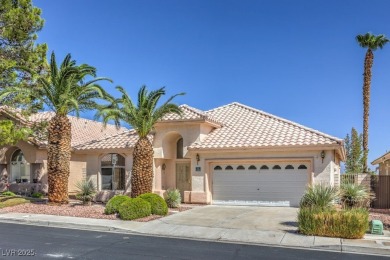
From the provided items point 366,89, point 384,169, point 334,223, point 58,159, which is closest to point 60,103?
point 58,159

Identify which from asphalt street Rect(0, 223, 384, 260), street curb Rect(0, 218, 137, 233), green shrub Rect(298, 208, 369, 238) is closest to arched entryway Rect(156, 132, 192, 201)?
street curb Rect(0, 218, 137, 233)

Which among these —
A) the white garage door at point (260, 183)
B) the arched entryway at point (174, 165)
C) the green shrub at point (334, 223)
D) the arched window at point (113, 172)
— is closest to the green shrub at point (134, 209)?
the white garage door at point (260, 183)

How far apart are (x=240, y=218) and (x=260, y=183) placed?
4806mm

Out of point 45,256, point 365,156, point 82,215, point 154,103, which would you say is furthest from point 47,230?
point 365,156

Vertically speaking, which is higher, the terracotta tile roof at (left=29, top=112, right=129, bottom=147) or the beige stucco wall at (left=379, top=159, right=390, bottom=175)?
the terracotta tile roof at (left=29, top=112, right=129, bottom=147)

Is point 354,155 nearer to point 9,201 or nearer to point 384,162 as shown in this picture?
point 384,162

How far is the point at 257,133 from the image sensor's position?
22.8 meters

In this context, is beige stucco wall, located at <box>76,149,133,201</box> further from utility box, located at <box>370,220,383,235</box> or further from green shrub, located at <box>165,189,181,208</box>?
utility box, located at <box>370,220,383,235</box>

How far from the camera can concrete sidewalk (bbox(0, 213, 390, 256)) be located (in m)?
11.9

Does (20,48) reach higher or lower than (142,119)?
higher

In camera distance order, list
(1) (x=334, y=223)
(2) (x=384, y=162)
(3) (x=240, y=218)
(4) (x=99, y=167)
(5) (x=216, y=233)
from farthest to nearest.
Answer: (2) (x=384, y=162)
(4) (x=99, y=167)
(3) (x=240, y=218)
(5) (x=216, y=233)
(1) (x=334, y=223)

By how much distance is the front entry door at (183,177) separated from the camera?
2405 cm

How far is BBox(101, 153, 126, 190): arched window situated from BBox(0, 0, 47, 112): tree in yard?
530 centimetres

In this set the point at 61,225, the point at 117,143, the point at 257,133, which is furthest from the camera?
the point at 117,143
